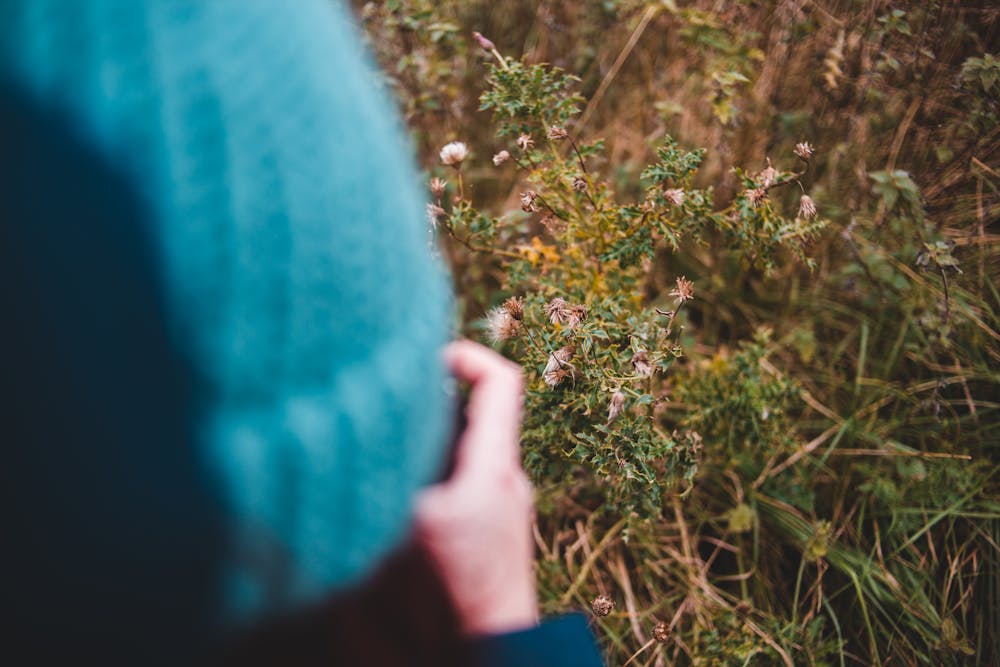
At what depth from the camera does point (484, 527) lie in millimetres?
520

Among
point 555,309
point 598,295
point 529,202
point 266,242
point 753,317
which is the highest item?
point 266,242

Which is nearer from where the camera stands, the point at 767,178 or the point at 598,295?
the point at 767,178

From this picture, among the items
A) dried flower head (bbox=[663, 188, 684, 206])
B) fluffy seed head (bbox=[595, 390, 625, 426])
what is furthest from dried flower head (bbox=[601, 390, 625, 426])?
dried flower head (bbox=[663, 188, 684, 206])

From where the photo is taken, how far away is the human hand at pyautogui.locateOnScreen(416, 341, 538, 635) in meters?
0.50

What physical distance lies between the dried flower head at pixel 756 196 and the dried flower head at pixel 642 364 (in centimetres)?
44

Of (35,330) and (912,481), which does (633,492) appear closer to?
(912,481)

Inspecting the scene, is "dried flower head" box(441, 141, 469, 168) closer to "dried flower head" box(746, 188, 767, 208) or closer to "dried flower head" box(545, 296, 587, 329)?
"dried flower head" box(545, 296, 587, 329)

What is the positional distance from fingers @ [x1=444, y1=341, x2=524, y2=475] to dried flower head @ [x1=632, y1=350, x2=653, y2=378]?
18.9 inches

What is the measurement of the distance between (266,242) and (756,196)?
1162 mm

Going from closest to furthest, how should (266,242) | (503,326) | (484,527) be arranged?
(266,242) < (484,527) < (503,326)

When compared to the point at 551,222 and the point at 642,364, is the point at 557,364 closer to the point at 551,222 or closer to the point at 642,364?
the point at 642,364

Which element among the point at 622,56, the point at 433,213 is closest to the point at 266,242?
the point at 433,213

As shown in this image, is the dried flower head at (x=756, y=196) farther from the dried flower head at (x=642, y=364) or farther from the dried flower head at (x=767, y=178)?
the dried flower head at (x=642, y=364)

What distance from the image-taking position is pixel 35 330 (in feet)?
1.15
